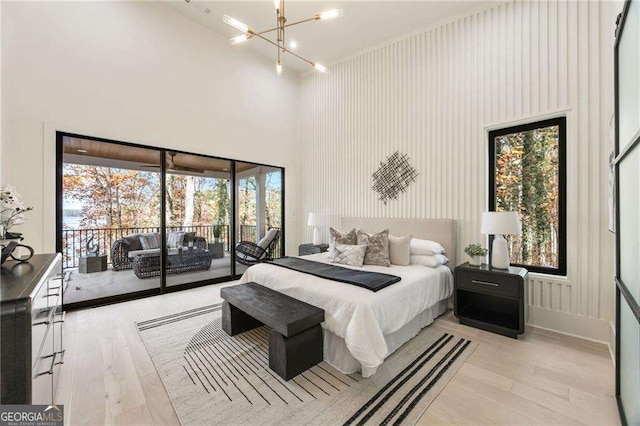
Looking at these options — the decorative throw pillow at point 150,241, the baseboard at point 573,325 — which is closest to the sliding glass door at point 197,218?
the decorative throw pillow at point 150,241

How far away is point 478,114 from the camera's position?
11.3 ft

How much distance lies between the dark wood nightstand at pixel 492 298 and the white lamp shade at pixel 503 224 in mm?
423

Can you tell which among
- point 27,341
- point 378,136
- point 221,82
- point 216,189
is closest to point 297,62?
point 221,82

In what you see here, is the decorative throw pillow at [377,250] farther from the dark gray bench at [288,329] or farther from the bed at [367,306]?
the dark gray bench at [288,329]

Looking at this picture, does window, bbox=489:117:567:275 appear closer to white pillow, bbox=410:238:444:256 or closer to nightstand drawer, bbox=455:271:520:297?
nightstand drawer, bbox=455:271:520:297

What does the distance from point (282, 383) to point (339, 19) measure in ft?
15.4

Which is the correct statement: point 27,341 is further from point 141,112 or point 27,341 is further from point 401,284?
point 141,112

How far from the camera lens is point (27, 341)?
109 centimetres

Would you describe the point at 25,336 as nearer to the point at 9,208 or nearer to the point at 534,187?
the point at 9,208

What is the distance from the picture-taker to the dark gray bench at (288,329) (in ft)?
6.61

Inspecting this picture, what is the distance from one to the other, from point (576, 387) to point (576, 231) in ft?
5.25

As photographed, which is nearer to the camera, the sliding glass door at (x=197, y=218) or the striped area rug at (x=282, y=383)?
the striped area rug at (x=282, y=383)

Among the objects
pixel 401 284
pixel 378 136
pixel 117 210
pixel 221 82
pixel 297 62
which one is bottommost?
pixel 401 284

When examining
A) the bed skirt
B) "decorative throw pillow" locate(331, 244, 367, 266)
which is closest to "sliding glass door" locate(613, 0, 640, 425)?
the bed skirt
